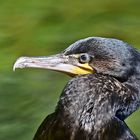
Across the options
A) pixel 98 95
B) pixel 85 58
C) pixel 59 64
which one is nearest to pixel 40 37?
pixel 59 64

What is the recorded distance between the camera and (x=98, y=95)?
6652 mm

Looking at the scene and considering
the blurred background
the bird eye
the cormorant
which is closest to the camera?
the cormorant

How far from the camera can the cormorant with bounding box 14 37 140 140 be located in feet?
21.7

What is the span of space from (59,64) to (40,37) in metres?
3.20

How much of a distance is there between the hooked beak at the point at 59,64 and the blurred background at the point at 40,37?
1.23 meters

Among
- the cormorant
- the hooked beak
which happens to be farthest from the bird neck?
the hooked beak

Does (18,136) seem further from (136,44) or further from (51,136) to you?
(136,44)

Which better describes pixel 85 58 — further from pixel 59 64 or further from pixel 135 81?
pixel 135 81

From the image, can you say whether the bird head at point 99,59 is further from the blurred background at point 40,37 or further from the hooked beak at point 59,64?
the blurred background at point 40,37

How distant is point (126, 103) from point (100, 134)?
25 centimetres

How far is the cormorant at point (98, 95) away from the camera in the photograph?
6605mm

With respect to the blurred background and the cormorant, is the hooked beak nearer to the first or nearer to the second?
the cormorant

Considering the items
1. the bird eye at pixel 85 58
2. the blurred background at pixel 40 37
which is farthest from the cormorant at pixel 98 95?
the blurred background at pixel 40 37

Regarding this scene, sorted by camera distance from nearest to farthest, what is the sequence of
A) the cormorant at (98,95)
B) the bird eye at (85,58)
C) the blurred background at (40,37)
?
the cormorant at (98,95), the bird eye at (85,58), the blurred background at (40,37)
